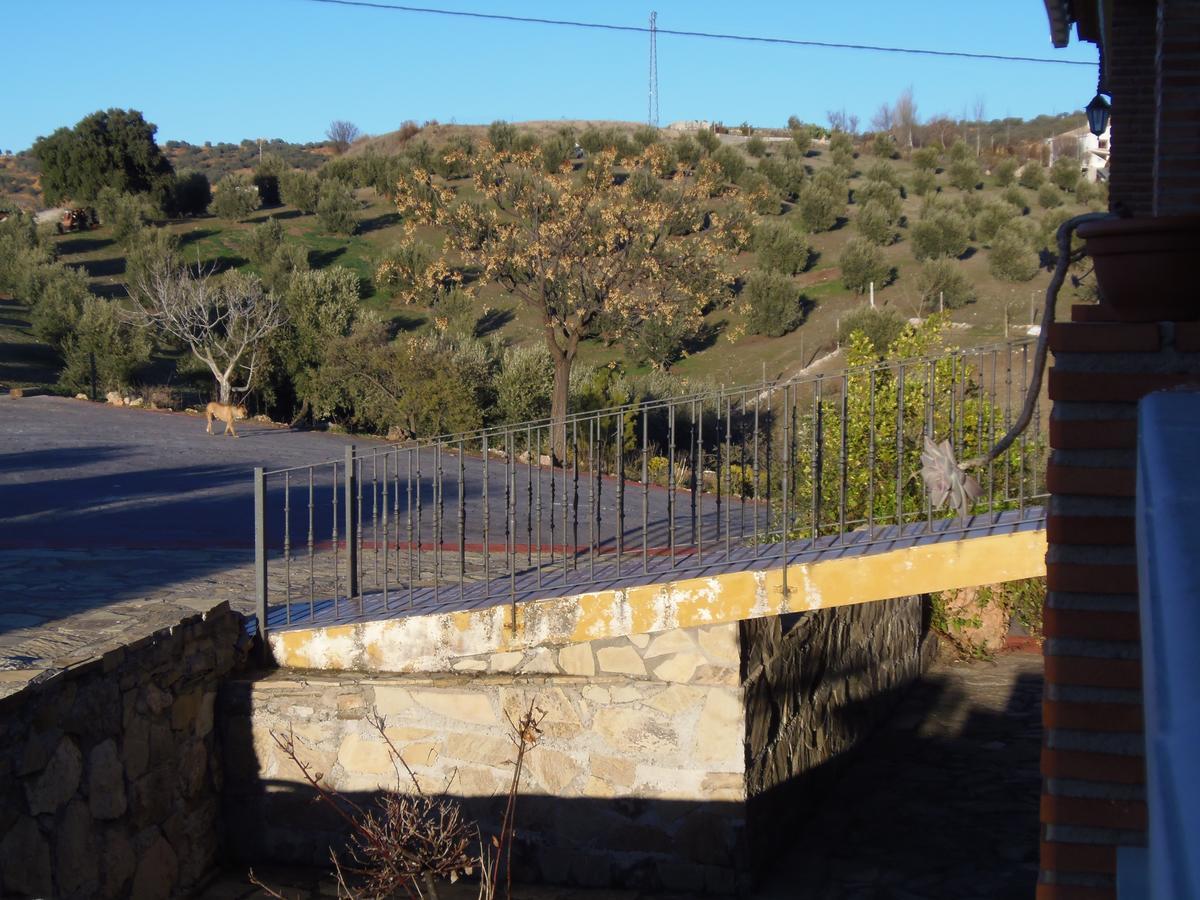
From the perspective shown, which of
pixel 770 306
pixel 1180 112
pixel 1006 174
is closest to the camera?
pixel 1180 112

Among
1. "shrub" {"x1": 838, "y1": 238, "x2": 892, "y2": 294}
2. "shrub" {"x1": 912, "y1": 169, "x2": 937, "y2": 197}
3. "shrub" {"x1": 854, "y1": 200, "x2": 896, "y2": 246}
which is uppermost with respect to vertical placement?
"shrub" {"x1": 912, "y1": 169, "x2": 937, "y2": 197}

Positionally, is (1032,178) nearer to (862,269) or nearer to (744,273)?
(862,269)

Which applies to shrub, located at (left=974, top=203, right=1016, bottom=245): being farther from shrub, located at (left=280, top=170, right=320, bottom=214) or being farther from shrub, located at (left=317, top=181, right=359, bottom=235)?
shrub, located at (left=280, top=170, right=320, bottom=214)

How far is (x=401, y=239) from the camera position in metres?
35.1

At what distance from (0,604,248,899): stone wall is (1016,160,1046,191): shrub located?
40.2 meters

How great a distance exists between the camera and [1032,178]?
41.5 metres

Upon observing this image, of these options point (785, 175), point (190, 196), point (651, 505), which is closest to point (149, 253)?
point (190, 196)

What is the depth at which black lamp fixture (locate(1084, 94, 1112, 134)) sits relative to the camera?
768 centimetres

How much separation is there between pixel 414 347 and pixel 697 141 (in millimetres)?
26731

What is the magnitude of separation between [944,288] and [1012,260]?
2.32m

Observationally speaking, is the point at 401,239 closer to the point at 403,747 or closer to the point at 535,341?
the point at 535,341

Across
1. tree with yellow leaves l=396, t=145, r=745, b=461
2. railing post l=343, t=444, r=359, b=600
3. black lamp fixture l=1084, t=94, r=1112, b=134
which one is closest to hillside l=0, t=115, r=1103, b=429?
tree with yellow leaves l=396, t=145, r=745, b=461

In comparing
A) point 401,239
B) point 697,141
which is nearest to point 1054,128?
point 697,141

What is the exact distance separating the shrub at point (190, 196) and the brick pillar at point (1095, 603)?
125 ft
